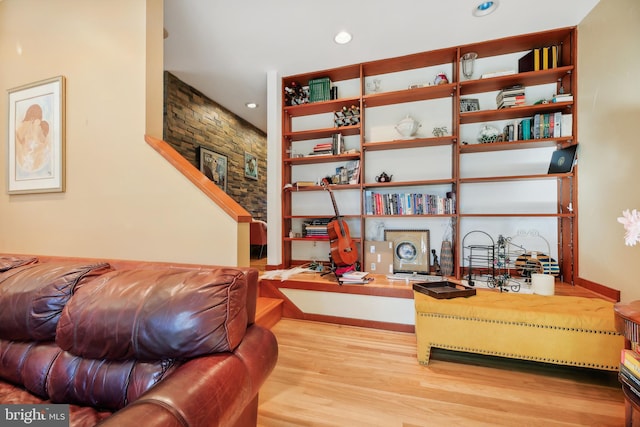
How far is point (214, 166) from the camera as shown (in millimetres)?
3861

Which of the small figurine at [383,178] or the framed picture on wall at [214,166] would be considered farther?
the framed picture on wall at [214,166]

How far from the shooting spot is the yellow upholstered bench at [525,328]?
1.41 meters

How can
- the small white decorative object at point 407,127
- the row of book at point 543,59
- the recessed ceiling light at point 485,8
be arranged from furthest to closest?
1. the small white decorative object at point 407,127
2. the row of book at point 543,59
3. the recessed ceiling light at point 485,8

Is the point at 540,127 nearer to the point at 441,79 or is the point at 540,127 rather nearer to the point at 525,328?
the point at 441,79

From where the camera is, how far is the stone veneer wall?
3219mm

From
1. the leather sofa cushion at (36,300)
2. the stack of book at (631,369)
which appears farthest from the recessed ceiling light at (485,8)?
the leather sofa cushion at (36,300)

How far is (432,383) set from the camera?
4.81 ft

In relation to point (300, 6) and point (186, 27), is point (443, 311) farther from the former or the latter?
point (186, 27)

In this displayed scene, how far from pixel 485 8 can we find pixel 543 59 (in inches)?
35.1

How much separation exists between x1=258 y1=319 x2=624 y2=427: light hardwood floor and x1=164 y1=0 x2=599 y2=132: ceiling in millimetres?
2801

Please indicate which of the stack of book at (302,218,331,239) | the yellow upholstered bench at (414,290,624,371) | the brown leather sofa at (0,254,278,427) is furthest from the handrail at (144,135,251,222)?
the stack of book at (302,218,331,239)

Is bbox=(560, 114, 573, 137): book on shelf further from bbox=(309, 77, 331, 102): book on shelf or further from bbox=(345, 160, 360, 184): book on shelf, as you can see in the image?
bbox=(309, 77, 331, 102): book on shelf

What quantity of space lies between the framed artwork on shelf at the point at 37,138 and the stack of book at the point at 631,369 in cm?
353

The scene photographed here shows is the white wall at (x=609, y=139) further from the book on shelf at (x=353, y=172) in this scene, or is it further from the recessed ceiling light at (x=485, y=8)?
the book on shelf at (x=353, y=172)
